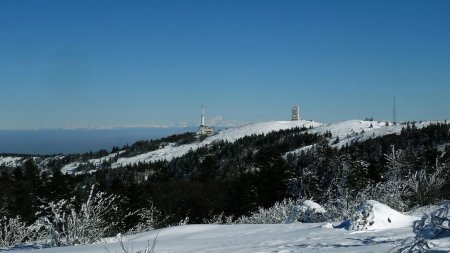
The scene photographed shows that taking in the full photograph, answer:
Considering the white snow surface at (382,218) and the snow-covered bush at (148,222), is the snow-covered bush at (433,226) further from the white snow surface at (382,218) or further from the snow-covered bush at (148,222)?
the snow-covered bush at (148,222)

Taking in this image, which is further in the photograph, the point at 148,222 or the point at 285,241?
the point at 148,222

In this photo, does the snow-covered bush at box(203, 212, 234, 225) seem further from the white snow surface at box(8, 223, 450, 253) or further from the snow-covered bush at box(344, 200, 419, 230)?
the snow-covered bush at box(344, 200, 419, 230)

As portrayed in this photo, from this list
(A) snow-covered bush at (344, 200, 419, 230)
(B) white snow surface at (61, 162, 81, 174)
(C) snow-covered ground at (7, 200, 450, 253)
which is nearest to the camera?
(C) snow-covered ground at (7, 200, 450, 253)

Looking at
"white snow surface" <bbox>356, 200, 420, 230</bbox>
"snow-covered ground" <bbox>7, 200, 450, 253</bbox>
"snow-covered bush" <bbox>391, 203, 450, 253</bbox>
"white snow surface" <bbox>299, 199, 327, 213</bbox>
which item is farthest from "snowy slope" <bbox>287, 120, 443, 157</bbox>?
"snow-covered bush" <bbox>391, 203, 450, 253</bbox>

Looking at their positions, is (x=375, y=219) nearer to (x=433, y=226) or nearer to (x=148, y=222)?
(x=433, y=226)

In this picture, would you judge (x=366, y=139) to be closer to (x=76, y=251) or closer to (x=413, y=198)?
(x=413, y=198)

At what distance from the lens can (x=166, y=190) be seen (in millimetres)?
58594

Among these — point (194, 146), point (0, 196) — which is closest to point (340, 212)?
point (0, 196)

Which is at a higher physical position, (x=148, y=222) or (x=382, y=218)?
(x=382, y=218)

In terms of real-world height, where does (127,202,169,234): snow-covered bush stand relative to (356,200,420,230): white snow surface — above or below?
below

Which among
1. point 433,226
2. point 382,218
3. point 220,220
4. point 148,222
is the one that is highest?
point 433,226

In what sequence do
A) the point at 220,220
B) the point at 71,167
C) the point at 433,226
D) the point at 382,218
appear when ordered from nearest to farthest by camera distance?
the point at 433,226 < the point at 382,218 < the point at 220,220 < the point at 71,167

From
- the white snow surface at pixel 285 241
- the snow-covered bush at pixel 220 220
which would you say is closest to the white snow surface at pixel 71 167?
the snow-covered bush at pixel 220 220

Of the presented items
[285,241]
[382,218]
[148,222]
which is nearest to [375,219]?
[382,218]
